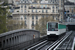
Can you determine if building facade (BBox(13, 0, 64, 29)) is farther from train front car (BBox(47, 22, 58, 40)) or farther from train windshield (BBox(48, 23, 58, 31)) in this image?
train windshield (BBox(48, 23, 58, 31))

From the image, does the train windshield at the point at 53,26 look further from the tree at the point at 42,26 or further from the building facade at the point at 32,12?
the building facade at the point at 32,12

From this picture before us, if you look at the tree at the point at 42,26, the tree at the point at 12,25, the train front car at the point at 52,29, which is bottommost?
the tree at the point at 42,26

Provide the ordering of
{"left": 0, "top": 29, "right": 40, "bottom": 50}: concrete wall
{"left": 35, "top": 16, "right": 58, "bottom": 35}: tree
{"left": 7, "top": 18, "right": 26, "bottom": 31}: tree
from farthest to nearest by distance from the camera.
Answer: {"left": 35, "top": 16, "right": 58, "bottom": 35}: tree, {"left": 7, "top": 18, "right": 26, "bottom": 31}: tree, {"left": 0, "top": 29, "right": 40, "bottom": 50}: concrete wall

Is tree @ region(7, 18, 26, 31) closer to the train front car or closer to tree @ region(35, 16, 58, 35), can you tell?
tree @ region(35, 16, 58, 35)

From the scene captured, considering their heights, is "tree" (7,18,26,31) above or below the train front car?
below

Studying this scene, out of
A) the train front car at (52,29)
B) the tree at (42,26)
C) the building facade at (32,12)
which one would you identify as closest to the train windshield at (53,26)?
the train front car at (52,29)

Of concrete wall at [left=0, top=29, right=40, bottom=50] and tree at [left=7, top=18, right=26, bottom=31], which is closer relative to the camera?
concrete wall at [left=0, top=29, right=40, bottom=50]

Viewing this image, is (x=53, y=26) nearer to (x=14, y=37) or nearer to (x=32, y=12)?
(x=14, y=37)

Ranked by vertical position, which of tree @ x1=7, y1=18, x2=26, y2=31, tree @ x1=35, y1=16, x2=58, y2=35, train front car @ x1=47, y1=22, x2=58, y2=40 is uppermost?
train front car @ x1=47, y1=22, x2=58, y2=40

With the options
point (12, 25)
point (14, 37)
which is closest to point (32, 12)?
point (12, 25)

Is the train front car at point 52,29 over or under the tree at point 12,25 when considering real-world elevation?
over

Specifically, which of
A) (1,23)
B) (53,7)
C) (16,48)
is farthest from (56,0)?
(16,48)

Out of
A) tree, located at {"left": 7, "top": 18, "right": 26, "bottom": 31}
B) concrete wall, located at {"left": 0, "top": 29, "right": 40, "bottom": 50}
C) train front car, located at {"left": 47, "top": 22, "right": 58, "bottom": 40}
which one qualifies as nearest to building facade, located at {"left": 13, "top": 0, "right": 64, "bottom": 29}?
tree, located at {"left": 7, "top": 18, "right": 26, "bottom": 31}

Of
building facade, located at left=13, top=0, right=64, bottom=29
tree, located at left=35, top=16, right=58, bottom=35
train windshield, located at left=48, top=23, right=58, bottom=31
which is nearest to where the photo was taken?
train windshield, located at left=48, top=23, right=58, bottom=31
